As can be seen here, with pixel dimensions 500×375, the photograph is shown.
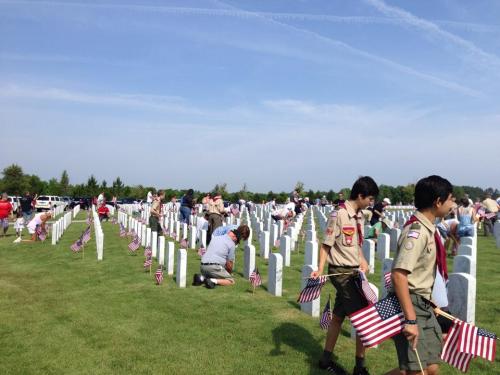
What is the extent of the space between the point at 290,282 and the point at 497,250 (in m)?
8.74

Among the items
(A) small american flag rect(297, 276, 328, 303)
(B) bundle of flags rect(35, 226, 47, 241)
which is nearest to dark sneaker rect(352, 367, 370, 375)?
(A) small american flag rect(297, 276, 328, 303)

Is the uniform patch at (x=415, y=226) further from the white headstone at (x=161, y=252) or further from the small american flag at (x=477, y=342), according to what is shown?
the white headstone at (x=161, y=252)

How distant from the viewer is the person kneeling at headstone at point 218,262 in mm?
9367

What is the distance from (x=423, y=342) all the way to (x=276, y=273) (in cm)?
529

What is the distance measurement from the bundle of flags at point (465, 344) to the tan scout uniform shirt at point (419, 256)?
0.42 m

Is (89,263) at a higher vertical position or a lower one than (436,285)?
lower

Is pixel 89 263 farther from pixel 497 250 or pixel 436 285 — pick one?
pixel 497 250

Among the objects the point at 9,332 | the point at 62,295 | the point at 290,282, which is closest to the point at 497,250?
the point at 290,282

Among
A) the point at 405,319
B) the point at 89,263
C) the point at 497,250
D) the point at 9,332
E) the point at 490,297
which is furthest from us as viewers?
the point at 497,250

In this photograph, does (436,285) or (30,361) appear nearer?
(436,285)

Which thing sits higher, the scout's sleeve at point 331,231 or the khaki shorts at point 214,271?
the scout's sleeve at point 331,231

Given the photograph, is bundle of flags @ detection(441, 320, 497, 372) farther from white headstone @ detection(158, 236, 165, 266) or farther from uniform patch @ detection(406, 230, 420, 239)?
white headstone @ detection(158, 236, 165, 266)

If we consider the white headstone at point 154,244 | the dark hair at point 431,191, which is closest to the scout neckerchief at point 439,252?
the dark hair at point 431,191

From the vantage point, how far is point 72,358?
18.1 ft
